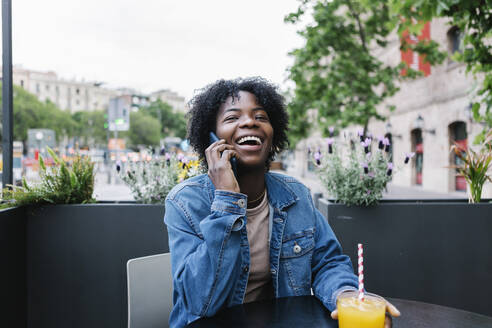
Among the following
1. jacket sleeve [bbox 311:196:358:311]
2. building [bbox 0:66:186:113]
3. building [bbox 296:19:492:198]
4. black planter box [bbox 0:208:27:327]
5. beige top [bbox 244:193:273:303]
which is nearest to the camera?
jacket sleeve [bbox 311:196:358:311]

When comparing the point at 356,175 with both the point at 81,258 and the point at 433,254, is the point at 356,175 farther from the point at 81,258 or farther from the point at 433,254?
the point at 81,258

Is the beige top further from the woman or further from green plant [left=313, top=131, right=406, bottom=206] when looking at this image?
green plant [left=313, top=131, right=406, bottom=206]

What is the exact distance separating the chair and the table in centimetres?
49

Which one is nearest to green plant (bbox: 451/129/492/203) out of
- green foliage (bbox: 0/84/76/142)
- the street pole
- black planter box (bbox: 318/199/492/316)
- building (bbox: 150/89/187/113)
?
black planter box (bbox: 318/199/492/316)

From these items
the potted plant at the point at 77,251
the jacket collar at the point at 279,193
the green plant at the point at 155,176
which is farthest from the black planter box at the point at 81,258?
the jacket collar at the point at 279,193

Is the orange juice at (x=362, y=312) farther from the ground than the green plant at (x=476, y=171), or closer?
closer

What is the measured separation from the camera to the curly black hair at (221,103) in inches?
74.2

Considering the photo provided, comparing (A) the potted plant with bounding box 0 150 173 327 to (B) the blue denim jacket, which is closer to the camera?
(B) the blue denim jacket

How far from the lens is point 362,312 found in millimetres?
1083

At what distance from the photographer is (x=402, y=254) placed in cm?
310

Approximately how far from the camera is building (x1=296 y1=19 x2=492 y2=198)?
1348 centimetres

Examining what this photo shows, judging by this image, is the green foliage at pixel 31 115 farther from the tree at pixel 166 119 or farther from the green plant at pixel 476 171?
the green plant at pixel 476 171

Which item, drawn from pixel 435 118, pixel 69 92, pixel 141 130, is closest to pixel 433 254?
pixel 435 118

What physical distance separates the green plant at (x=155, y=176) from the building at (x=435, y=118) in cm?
1068
